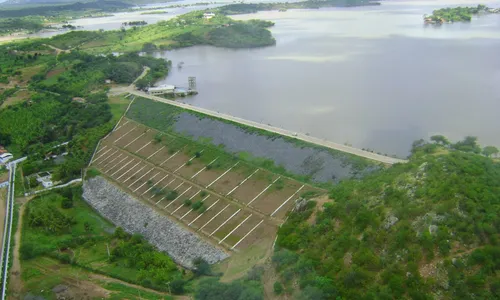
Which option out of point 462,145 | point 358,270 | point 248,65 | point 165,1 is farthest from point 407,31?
point 165,1

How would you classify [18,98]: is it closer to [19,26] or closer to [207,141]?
[207,141]

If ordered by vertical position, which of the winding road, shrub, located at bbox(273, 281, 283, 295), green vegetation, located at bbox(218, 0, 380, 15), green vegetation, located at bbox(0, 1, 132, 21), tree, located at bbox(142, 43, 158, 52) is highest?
green vegetation, located at bbox(0, 1, 132, 21)

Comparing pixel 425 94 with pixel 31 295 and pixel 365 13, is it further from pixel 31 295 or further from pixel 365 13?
pixel 365 13

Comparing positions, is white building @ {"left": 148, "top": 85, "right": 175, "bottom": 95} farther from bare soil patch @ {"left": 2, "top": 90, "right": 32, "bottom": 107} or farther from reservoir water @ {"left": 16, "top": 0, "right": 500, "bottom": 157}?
bare soil patch @ {"left": 2, "top": 90, "right": 32, "bottom": 107}

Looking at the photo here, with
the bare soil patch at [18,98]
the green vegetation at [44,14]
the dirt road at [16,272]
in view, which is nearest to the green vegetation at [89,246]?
the dirt road at [16,272]

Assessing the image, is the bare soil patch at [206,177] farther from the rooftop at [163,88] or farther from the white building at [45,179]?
the rooftop at [163,88]

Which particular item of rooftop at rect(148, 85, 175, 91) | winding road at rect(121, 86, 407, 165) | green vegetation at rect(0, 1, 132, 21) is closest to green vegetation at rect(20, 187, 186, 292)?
winding road at rect(121, 86, 407, 165)
